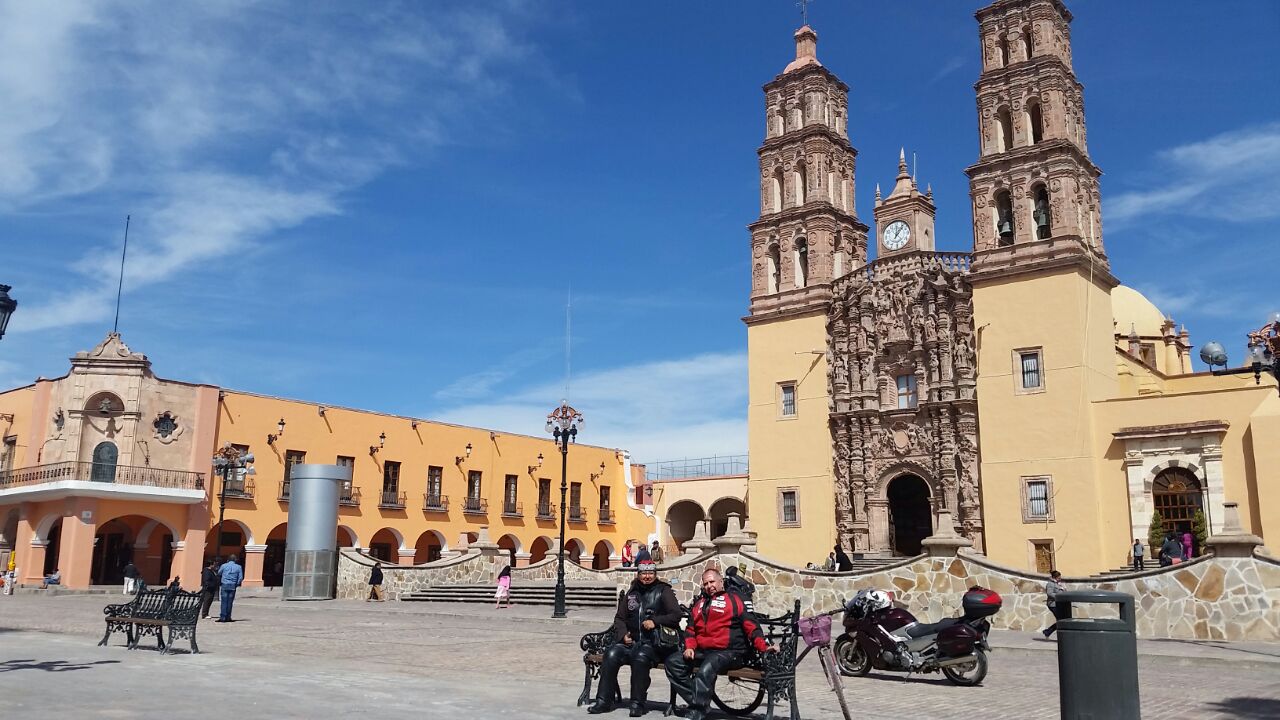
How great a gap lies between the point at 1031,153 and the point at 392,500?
26.6 m

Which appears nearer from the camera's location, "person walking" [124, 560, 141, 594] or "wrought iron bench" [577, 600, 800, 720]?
"wrought iron bench" [577, 600, 800, 720]

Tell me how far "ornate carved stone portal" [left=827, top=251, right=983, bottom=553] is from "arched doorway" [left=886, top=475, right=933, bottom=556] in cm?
48

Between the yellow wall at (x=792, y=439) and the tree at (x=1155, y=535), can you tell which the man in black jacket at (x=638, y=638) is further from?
the yellow wall at (x=792, y=439)

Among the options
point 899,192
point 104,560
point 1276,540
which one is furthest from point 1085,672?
point 104,560

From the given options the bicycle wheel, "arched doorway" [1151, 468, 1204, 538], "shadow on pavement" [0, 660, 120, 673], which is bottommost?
the bicycle wheel

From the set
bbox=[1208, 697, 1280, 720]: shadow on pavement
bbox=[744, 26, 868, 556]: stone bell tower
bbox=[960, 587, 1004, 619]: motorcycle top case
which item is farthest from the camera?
bbox=[744, 26, 868, 556]: stone bell tower

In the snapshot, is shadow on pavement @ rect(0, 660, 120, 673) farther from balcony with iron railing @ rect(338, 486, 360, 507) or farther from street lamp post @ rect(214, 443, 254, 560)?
balcony with iron railing @ rect(338, 486, 360, 507)

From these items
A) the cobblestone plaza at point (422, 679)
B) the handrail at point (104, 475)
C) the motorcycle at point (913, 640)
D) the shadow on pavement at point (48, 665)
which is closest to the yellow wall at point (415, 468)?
the handrail at point (104, 475)

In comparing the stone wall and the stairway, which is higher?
the stone wall

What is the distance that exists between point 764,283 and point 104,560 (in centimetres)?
2528

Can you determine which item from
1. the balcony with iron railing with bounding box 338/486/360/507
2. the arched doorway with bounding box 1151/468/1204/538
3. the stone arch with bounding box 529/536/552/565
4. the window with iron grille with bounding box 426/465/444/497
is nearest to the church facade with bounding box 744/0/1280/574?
the arched doorway with bounding box 1151/468/1204/538

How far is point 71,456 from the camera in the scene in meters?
34.7

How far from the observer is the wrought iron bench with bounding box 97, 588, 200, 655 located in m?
13.1

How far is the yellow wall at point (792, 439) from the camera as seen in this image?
33.3 metres
